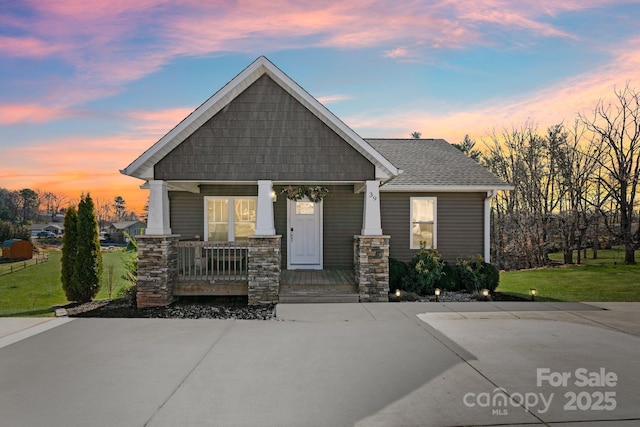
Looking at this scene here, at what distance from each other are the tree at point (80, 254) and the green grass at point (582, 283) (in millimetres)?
12172

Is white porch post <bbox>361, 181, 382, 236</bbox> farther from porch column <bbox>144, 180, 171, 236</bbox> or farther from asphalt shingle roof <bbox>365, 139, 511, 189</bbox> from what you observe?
porch column <bbox>144, 180, 171, 236</bbox>

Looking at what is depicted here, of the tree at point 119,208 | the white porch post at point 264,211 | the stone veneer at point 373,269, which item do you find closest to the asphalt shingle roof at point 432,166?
the stone veneer at point 373,269

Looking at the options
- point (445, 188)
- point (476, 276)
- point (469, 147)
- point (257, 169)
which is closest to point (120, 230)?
point (469, 147)

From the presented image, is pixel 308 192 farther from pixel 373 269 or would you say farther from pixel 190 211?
pixel 190 211

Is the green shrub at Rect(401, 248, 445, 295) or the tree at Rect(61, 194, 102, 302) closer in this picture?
the green shrub at Rect(401, 248, 445, 295)

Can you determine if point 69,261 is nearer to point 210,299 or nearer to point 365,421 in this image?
point 210,299

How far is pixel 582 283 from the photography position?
587 inches

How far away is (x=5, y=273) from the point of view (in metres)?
25.0

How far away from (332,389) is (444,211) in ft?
29.6

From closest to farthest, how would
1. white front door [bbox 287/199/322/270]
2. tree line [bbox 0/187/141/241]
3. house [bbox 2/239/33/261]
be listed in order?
white front door [bbox 287/199/322/270], house [bbox 2/239/33/261], tree line [bbox 0/187/141/241]

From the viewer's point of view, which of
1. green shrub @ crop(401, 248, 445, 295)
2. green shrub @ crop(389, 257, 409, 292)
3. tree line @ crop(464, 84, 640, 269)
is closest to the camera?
green shrub @ crop(401, 248, 445, 295)

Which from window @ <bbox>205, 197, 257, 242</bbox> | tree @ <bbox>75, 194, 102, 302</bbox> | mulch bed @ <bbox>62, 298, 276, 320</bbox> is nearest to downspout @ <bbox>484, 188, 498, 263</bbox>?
mulch bed @ <bbox>62, 298, 276, 320</bbox>

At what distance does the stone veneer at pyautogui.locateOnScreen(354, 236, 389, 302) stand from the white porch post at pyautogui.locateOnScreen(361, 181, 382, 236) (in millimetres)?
194

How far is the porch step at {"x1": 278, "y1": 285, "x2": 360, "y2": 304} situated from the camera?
31.9 feet
